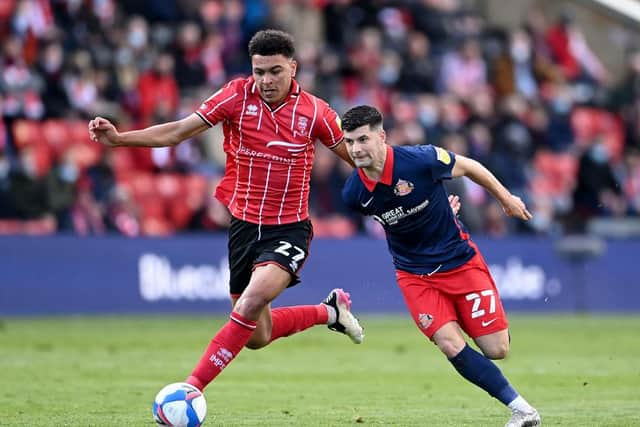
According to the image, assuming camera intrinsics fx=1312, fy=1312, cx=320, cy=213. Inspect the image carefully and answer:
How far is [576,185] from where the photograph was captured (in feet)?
76.9

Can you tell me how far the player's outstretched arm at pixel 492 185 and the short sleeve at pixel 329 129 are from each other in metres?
1.04

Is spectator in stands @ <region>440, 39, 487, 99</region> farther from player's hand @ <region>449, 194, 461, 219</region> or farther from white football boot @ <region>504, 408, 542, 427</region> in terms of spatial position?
white football boot @ <region>504, 408, 542, 427</region>

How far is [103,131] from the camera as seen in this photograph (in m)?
9.08

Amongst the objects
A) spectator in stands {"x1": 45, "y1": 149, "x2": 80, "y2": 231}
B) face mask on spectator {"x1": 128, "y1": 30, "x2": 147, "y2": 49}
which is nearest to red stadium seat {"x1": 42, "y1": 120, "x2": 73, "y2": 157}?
spectator in stands {"x1": 45, "y1": 149, "x2": 80, "y2": 231}

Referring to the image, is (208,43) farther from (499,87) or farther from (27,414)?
(27,414)

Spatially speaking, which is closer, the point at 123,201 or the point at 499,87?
the point at 123,201

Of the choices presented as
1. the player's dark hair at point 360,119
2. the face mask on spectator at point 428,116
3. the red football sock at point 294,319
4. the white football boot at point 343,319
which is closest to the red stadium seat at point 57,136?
the face mask on spectator at point 428,116

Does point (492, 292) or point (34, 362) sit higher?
point (492, 292)

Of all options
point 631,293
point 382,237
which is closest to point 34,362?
point 382,237

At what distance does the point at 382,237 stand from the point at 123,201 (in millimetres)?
4230

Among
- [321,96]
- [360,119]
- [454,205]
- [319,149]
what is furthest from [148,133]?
[321,96]

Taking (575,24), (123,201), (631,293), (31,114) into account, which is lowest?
(631,293)

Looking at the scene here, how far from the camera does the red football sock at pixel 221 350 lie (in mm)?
8930

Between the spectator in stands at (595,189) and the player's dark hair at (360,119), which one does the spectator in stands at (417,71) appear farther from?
the player's dark hair at (360,119)
